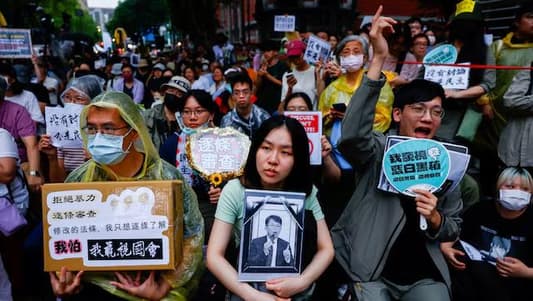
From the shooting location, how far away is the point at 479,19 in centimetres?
417

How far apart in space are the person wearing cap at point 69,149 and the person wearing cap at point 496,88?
330 centimetres

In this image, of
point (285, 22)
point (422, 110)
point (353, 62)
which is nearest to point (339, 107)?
point (353, 62)

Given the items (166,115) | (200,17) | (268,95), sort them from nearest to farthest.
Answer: (166,115), (268,95), (200,17)

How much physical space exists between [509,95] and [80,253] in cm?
361

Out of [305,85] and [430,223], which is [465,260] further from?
[305,85]

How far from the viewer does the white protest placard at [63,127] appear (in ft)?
12.3

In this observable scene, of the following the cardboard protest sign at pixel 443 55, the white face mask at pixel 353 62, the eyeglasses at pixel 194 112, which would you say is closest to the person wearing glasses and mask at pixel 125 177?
the eyeglasses at pixel 194 112

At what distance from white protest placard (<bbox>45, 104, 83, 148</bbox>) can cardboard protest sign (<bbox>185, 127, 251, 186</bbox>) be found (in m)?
1.10

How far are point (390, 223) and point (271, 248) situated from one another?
717mm

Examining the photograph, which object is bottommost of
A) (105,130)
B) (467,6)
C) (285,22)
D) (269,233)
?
(269,233)

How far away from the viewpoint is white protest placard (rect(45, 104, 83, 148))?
12.3 ft

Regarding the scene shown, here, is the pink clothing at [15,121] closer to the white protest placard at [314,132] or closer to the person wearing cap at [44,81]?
the white protest placard at [314,132]

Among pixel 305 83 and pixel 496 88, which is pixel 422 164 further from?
pixel 305 83

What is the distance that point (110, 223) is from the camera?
207cm
